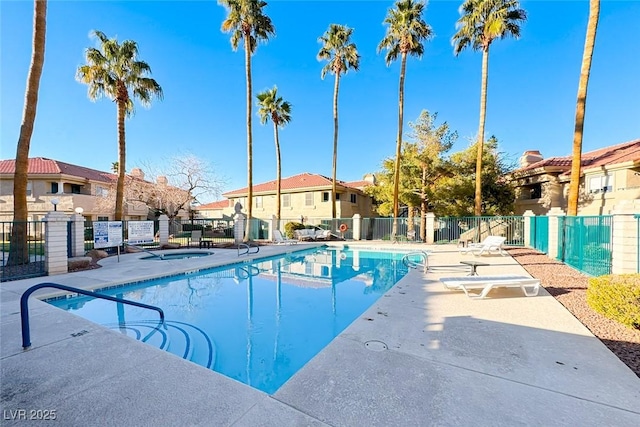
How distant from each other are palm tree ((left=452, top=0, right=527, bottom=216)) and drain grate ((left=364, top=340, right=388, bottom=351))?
1785 centimetres

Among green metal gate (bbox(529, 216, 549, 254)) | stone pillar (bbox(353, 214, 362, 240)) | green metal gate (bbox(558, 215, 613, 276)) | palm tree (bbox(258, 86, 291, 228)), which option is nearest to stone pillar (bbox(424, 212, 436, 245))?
stone pillar (bbox(353, 214, 362, 240))

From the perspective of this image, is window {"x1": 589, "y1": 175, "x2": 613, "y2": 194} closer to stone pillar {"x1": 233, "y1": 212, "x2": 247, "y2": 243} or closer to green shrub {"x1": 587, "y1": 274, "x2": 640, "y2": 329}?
green shrub {"x1": 587, "y1": 274, "x2": 640, "y2": 329}

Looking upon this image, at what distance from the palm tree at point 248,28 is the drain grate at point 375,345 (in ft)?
55.8

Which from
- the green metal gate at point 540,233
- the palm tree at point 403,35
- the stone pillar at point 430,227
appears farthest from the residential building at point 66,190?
the green metal gate at point 540,233

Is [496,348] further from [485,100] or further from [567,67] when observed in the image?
[567,67]

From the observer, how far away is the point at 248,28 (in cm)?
1938

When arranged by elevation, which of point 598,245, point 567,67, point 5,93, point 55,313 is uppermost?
point 567,67

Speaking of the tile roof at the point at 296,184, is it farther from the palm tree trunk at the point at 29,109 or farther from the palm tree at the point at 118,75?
the palm tree trunk at the point at 29,109

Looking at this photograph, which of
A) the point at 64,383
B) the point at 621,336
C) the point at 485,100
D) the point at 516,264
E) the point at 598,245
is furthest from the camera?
the point at 485,100

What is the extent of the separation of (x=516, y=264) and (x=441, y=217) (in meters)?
11.1

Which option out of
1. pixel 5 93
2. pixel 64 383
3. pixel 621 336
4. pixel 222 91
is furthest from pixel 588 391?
pixel 222 91

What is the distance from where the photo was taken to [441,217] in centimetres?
2173

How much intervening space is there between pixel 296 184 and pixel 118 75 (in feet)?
58.7

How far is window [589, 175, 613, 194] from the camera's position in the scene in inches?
712
